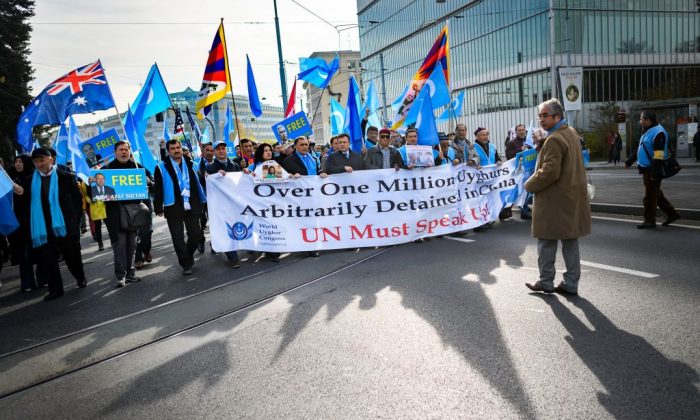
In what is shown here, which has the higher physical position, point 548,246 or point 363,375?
point 548,246

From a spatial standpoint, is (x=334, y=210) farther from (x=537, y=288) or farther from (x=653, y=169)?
(x=653, y=169)

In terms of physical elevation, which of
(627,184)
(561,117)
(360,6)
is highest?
(360,6)

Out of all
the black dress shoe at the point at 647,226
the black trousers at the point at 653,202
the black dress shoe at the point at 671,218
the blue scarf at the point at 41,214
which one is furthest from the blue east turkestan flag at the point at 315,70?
the black dress shoe at the point at 671,218

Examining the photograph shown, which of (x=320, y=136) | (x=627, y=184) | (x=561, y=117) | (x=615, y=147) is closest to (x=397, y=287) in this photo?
(x=561, y=117)

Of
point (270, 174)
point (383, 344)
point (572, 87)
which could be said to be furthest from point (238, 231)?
point (572, 87)

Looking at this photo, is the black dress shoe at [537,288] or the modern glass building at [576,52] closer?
the black dress shoe at [537,288]

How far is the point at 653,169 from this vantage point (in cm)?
763

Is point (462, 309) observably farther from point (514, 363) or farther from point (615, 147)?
point (615, 147)

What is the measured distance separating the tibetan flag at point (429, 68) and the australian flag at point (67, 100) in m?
5.33

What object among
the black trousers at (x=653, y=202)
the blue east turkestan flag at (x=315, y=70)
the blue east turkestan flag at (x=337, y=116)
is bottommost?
the black trousers at (x=653, y=202)

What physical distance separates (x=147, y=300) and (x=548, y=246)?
15.3 ft

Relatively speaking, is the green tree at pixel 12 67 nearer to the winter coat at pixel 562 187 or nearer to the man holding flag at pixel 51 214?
the man holding flag at pixel 51 214

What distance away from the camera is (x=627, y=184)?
13.6m

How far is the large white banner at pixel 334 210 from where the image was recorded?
24.0 feet
